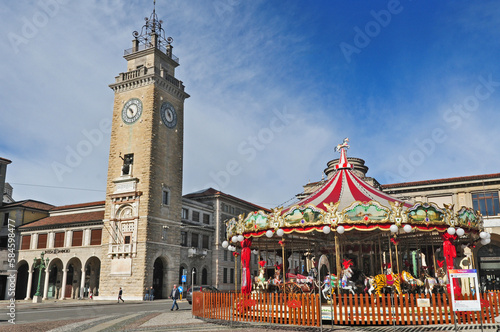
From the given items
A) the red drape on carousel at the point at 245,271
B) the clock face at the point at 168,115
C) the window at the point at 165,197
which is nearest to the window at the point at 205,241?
the window at the point at 165,197

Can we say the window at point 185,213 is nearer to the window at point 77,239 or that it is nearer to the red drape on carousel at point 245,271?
the window at point 77,239

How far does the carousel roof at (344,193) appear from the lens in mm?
17266

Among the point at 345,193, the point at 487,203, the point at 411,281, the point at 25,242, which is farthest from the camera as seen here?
the point at 25,242

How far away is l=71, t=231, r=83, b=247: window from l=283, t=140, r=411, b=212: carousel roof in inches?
1243

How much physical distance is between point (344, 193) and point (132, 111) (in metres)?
29.8

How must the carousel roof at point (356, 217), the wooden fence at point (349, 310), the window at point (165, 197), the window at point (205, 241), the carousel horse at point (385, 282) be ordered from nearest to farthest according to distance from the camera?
the wooden fence at point (349, 310) < the carousel roof at point (356, 217) < the carousel horse at point (385, 282) < the window at point (165, 197) < the window at point (205, 241)

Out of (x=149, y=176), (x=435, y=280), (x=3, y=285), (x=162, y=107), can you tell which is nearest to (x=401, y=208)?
(x=435, y=280)

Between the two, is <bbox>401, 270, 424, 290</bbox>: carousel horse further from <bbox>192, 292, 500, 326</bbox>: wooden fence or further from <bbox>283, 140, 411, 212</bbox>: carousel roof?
<bbox>283, 140, 411, 212</bbox>: carousel roof

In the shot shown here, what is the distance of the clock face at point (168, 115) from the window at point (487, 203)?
29.5m

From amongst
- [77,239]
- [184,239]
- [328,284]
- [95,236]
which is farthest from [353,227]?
[77,239]

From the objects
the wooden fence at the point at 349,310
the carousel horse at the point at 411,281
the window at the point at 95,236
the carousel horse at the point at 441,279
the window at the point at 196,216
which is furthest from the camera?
the window at the point at 196,216

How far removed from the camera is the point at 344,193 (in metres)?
18.0

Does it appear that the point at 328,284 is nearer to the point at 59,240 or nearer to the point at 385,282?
the point at 385,282

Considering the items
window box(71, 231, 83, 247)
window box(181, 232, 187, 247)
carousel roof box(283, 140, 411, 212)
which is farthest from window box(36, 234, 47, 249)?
carousel roof box(283, 140, 411, 212)
